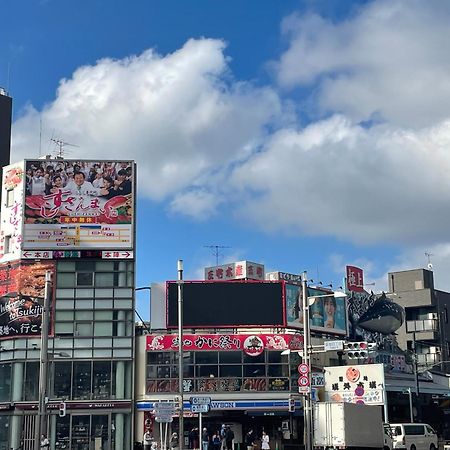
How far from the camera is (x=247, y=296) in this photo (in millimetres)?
50844

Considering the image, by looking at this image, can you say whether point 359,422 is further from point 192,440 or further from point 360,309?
point 360,309

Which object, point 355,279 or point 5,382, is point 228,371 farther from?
point 355,279

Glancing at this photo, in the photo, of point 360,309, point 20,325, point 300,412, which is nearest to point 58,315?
point 20,325

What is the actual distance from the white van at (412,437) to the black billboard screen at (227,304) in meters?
11.4

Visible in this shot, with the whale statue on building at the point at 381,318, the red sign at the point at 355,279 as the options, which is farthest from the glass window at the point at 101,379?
the red sign at the point at 355,279

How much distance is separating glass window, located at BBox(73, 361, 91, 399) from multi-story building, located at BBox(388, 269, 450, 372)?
44124 millimetres

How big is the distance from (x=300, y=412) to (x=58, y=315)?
15865 mm

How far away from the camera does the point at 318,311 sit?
5422 centimetres

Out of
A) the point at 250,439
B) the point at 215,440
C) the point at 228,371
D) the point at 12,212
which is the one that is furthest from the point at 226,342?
the point at 12,212

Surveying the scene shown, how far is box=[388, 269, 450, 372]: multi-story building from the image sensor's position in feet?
271

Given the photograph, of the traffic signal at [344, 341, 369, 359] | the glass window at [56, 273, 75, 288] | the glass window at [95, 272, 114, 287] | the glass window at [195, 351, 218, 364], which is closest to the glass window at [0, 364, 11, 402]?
the glass window at [56, 273, 75, 288]

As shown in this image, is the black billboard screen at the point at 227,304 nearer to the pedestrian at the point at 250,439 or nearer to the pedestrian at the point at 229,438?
the pedestrian at the point at 250,439

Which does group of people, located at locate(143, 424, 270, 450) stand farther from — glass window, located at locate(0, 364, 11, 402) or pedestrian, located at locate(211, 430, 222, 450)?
glass window, located at locate(0, 364, 11, 402)

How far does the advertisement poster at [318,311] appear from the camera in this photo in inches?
2025
